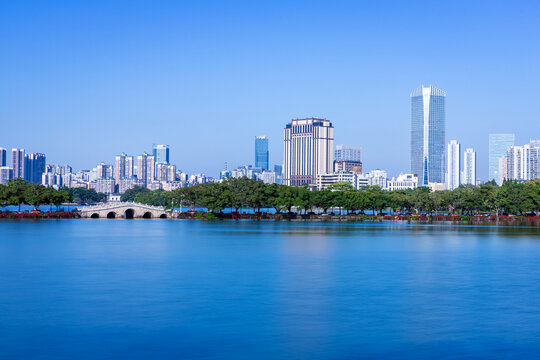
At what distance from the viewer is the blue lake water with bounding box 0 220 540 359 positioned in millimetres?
16672

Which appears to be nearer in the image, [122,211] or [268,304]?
[268,304]

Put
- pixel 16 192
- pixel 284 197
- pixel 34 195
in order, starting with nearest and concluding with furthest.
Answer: pixel 16 192 < pixel 34 195 < pixel 284 197

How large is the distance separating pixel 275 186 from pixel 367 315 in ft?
264

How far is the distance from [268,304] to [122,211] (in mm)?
84836

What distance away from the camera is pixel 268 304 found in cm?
2259

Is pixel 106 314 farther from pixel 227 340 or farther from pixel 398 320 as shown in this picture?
pixel 398 320

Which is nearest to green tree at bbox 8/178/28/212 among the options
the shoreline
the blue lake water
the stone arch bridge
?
the shoreline

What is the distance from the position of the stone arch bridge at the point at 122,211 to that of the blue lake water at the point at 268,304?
60.0 m

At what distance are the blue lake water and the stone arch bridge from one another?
60049 mm

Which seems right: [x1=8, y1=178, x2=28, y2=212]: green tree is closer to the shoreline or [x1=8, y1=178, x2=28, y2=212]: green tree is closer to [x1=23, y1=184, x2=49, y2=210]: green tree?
[x1=23, y1=184, x2=49, y2=210]: green tree

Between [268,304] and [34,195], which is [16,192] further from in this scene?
[268,304]

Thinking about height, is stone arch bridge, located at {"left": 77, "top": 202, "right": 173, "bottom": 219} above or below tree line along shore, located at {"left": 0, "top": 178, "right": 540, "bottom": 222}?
below

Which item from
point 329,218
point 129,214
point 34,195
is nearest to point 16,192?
point 34,195

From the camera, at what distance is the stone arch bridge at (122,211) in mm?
101562
